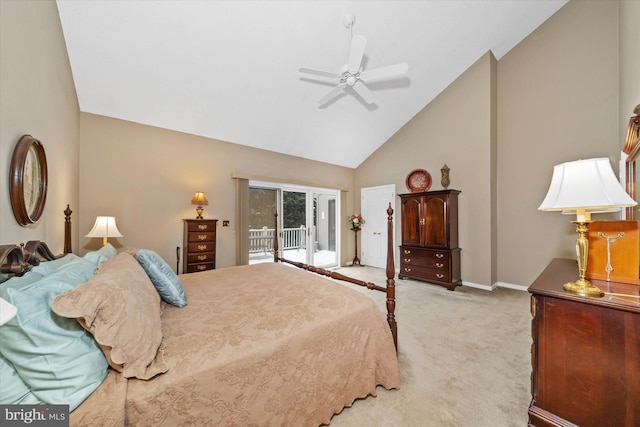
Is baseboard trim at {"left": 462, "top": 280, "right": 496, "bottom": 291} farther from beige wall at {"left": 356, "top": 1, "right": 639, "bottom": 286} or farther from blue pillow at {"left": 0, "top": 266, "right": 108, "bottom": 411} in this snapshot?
blue pillow at {"left": 0, "top": 266, "right": 108, "bottom": 411}

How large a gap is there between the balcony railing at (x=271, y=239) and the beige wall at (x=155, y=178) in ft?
2.19

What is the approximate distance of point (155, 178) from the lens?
3.69 meters

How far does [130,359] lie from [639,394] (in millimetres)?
2238

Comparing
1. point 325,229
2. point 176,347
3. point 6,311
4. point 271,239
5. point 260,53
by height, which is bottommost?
point 176,347

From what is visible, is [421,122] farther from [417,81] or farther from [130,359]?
[130,359]

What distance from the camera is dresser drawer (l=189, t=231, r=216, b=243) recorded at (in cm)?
365

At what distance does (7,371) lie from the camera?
819 mm

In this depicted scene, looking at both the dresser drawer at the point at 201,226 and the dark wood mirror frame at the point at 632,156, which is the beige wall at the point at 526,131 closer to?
the dark wood mirror frame at the point at 632,156

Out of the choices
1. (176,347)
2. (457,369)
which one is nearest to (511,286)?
(457,369)

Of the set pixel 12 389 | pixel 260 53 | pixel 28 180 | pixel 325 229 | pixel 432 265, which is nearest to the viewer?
pixel 12 389

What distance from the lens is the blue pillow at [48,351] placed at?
0.81 m

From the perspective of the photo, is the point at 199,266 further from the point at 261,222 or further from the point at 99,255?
the point at 99,255

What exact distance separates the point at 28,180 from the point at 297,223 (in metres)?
4.24

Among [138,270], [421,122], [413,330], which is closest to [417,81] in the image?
[421,122]
